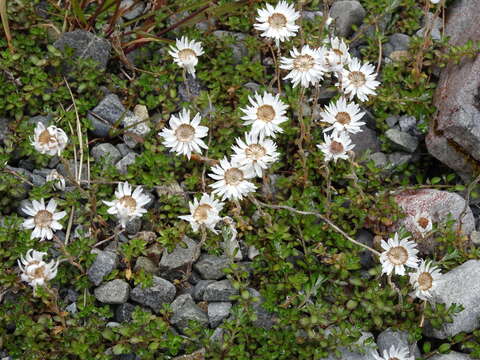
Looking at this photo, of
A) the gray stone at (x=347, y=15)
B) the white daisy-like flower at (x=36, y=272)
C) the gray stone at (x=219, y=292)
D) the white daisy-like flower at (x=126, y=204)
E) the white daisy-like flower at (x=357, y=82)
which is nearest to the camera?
the white daisy-like flower at (x=36, y=272)

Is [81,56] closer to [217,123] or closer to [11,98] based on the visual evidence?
[11,98]

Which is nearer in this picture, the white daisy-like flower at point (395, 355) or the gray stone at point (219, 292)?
the white daisy-like flower at point (395, 355)

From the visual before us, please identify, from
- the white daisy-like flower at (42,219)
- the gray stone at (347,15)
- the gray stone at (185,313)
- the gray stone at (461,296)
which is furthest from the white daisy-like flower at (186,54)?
the gray stone at (461,296)

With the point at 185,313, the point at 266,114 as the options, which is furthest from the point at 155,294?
the point at 266,114

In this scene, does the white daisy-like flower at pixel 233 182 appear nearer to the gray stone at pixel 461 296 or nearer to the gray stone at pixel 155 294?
the gray stone at pixel 155 294

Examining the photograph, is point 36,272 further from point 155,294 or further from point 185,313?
point 185,313

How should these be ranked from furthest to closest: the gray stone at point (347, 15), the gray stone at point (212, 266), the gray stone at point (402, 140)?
the gray stone at point (347, 15) < the gray stone at point (402, 140) < the gray stone at point (212, 266)
